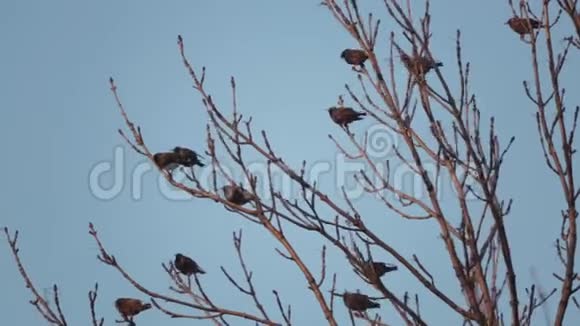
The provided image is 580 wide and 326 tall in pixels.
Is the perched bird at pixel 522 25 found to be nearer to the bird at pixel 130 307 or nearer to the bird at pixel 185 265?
the bird at pixel 185 265

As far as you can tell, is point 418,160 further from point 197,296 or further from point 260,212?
point 197,296

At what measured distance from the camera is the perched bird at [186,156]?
4.12 m

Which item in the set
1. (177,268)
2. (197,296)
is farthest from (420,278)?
(177,268)

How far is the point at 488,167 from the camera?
3422 millimetres

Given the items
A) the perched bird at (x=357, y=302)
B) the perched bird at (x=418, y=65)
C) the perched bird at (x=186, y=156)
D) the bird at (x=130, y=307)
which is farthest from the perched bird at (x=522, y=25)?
the bird at (x=130, y=307)

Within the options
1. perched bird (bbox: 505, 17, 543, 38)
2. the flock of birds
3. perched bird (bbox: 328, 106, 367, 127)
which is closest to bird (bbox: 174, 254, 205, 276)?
the flock of birds

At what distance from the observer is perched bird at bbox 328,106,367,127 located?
4.65 meters

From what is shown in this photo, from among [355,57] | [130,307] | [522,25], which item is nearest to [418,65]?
[355,57]

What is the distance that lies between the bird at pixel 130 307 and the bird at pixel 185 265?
0.25 metres

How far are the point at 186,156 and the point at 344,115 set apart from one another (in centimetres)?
102

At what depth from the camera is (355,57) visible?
4.19 metres

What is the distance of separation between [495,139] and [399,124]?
0.45m

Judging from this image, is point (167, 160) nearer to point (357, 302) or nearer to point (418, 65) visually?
point (357, 302)

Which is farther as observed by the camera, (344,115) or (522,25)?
(344,115)
